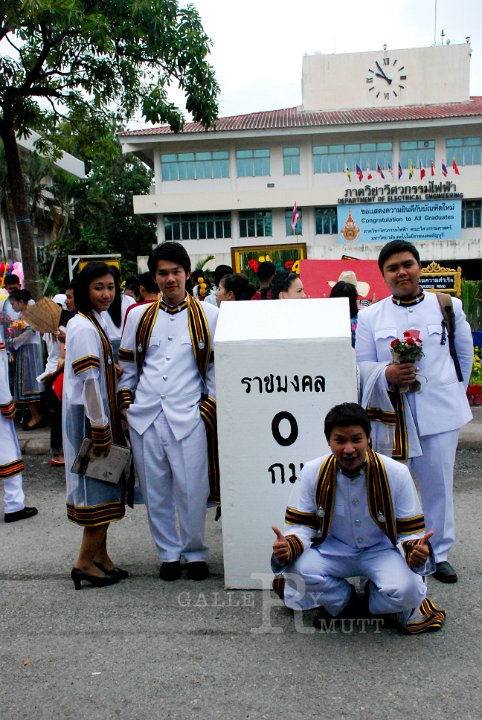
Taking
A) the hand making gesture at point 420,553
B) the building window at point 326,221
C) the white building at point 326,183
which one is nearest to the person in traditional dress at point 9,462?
the hand making gesture at point 420,553

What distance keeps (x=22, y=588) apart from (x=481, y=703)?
252cm

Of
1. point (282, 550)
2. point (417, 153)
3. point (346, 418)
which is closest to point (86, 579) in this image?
point (282, 550)

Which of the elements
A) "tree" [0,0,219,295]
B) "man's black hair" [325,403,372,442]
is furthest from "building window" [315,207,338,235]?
"man's black hair" [325,403,372,442]

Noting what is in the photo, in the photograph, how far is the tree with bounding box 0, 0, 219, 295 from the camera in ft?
29.6

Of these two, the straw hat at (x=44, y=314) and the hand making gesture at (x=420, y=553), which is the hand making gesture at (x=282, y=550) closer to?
the hand making gesture at (x=420, y=553)

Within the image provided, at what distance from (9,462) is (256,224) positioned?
31.9 meters

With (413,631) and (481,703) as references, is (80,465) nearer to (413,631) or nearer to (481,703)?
(413,631)

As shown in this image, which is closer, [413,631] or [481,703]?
[481,703]

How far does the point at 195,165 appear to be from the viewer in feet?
119

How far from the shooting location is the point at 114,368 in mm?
4246

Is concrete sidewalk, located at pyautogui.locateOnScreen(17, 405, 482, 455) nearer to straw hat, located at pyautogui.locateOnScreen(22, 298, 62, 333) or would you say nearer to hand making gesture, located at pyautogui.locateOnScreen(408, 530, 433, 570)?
straw hat, located at pyautogui.locateOnScreen(22, 298, 62, 333)

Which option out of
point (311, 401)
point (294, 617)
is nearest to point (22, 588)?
point (294, 617)

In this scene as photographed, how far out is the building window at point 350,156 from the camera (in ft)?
117

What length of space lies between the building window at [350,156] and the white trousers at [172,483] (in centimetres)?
3354
